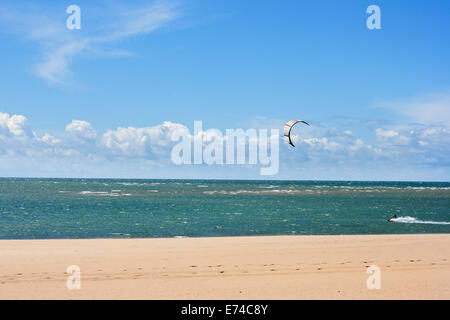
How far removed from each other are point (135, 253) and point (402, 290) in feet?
37.8

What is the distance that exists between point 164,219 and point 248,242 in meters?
19.1

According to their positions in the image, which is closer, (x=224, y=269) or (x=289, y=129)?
(x=289, y=129)

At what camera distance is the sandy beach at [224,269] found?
13078 millimetres

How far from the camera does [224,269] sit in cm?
1658

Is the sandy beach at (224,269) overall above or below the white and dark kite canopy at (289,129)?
below

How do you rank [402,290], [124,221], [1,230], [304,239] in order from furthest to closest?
[124,221]
[1,230]
[304,239]
[402,290]

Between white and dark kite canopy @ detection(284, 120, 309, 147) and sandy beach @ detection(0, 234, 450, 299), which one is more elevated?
white and dark kite canopy @ detection(284, 120, 309, 147)

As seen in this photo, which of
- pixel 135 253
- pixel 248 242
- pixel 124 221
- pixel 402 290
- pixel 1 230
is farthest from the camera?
pixel 124 221

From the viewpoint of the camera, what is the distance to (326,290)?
1344cm

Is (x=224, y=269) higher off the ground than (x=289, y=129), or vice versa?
(x=289, y=129)

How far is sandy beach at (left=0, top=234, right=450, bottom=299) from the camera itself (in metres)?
13.1

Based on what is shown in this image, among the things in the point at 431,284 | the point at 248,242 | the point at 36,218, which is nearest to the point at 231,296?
the point at 431,284
